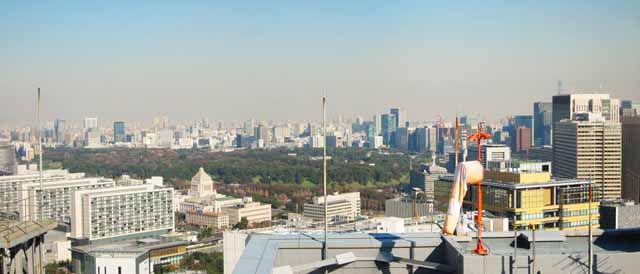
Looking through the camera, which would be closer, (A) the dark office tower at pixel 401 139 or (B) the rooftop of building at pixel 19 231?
(B) the rooftop of building at pixel 19 231

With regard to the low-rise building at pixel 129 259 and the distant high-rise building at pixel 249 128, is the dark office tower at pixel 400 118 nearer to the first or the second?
the distant high-rise building at pixel 249 128

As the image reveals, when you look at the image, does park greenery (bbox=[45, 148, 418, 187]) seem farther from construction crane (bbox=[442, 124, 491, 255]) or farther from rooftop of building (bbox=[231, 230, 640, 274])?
construction crane (bbox=[442, 124, 491, 255])

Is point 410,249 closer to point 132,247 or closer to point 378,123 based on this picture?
point 132,247

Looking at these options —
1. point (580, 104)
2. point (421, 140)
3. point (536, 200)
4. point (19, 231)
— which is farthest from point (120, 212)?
point (421, 140)

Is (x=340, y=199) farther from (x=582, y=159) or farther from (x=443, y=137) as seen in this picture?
(x=443, y=137)

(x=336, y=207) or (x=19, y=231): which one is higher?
(x=19, y=231)

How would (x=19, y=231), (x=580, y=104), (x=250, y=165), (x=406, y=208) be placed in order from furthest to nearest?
(x=250, y=165) < (x=580, y=104) < (x=406, y=208) < (x=19, y=231)

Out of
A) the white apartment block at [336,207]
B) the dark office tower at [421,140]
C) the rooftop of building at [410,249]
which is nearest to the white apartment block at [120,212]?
the white apartment block at [336,207]

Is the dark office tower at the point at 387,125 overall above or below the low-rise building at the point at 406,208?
above
